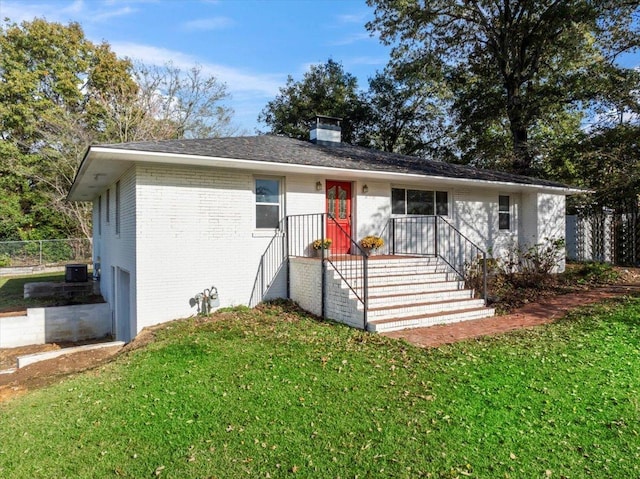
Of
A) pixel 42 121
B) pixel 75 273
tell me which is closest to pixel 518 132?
pixel 75 273

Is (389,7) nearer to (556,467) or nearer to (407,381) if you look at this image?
(407,381)

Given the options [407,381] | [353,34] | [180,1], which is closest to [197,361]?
[407,381]

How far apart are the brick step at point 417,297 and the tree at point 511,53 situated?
1247 centimetres

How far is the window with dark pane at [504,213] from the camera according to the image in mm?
13635

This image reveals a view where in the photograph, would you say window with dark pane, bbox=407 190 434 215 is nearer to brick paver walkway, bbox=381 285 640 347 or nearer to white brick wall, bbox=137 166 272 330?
brick paver walkway, bbox=381 285 640 347

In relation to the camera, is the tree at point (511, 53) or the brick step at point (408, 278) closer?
the brick step at point (408, 278)

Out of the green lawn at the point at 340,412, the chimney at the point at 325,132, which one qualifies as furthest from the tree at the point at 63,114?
the green lawn at the point at 340,412

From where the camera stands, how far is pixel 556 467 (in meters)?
3.21

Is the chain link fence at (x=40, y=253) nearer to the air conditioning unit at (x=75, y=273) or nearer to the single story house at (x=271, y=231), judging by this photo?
the air conditioning unit at (x=75, y=273)

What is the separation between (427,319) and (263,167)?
4.58 m

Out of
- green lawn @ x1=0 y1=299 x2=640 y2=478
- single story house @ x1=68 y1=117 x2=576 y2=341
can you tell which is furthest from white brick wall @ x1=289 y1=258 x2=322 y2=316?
green lawn @ x1=0 y1=299 x2=640 y2=478

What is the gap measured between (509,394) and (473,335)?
2474 millimetres

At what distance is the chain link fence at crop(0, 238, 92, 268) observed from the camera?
70.6ft

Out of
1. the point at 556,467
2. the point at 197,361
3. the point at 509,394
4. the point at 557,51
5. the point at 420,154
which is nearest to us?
the point at 556,467
